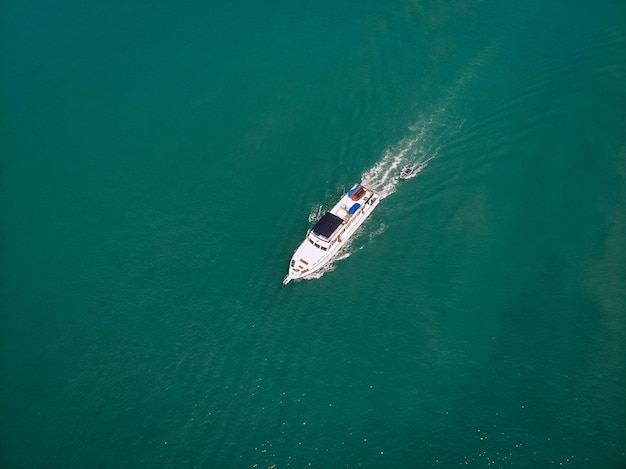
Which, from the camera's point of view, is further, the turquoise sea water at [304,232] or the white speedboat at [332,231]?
the white speedboat at [332,231]


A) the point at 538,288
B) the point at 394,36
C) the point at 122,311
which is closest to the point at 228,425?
the point at 122,311

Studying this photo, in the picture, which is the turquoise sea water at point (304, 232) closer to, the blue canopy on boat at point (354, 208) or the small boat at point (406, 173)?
the small boat at point (406, 173)

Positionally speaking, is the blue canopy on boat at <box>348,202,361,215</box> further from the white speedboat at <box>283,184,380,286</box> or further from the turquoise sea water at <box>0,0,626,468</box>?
the turquoise sea water at <box>0,0,626,468</box>

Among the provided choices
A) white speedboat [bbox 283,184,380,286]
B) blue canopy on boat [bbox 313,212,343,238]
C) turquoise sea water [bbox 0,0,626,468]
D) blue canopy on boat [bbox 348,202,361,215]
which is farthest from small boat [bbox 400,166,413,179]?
blue canopy on boat [bbox 313,212,343,238]

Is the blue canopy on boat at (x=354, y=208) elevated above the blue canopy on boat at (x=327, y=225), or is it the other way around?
the blue canopy on boat at (x=327, y=225)

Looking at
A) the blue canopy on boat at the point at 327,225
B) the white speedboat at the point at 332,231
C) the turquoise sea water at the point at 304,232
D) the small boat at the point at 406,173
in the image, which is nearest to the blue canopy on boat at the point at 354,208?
the white speedboat at the point at 332,231

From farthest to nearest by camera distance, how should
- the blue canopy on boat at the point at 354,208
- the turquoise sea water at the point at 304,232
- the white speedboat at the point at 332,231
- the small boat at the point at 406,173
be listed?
1. the small boat at the point at 406,173
2. the blue canopy on boat at the point at 354,208
3. the white speedboat at the point at 332,231
4. the turquoise sea water at the point at 304,232
